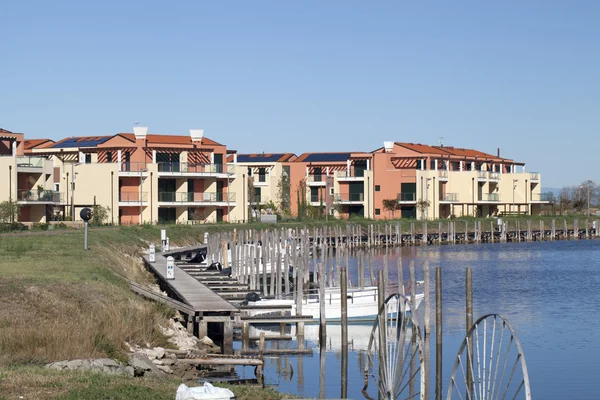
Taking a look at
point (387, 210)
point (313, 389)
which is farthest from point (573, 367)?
point (387, 210)

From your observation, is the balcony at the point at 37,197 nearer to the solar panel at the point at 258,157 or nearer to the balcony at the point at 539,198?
the solar panel at the point at 258,157

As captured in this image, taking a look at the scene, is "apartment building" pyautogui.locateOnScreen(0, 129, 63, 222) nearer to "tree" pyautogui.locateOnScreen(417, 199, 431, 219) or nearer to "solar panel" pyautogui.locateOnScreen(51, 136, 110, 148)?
"solar panel" pyautogui.locateOnScreen(51, 136, 110, 148)

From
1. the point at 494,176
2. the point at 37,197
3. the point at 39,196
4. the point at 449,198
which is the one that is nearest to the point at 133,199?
the point at 39,196

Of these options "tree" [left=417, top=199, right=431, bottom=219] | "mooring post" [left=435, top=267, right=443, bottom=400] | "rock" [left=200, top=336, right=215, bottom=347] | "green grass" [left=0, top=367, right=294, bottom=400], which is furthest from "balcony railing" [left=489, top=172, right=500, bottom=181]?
"green grass" [left=0, top=367, right=294, bottom=400]

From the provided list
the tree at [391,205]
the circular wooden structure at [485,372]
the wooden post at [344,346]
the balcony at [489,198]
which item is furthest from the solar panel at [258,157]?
the wooden post at [344,346]

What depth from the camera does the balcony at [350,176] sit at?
108 m

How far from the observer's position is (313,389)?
25.4 meters

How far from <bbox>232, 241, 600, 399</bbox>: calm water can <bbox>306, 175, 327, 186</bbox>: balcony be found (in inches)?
1394

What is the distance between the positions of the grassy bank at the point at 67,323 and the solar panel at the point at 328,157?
7490cm

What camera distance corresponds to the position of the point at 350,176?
357 feet

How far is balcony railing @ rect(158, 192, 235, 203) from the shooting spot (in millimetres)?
84500

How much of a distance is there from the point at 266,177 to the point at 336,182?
8651 mm

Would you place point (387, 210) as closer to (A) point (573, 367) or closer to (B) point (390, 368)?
(A) point (573, 367)

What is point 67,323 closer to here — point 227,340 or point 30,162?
point 227,340
